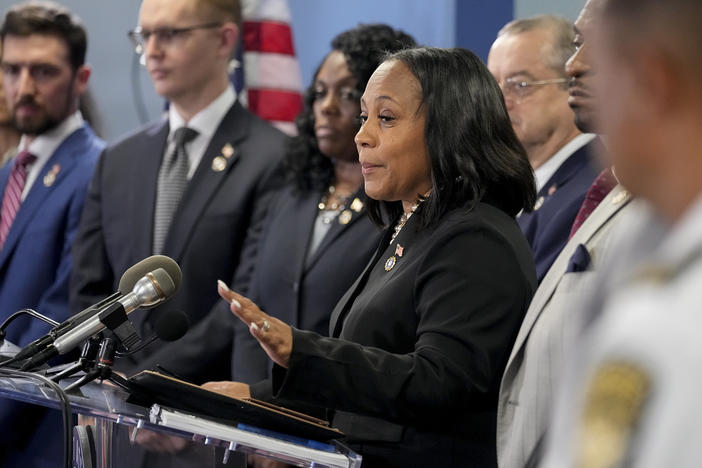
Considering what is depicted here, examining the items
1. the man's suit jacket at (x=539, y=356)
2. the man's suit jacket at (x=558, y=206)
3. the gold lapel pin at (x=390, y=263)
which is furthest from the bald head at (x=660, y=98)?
the man's suit jacket at (x=558, y=206)

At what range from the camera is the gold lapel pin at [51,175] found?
4605 millimetres

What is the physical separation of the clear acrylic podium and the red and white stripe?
3.15 meters

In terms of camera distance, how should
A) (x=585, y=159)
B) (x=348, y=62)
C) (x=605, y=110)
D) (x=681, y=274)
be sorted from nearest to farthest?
(x=681, y=274) < (x=605, y=110) < (x=585, y=159) < (x=348, y=62)

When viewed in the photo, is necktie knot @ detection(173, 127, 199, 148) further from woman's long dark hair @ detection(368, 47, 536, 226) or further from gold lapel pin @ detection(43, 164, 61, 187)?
woman's long dark hair @ detection(368, 47, 536, 226)

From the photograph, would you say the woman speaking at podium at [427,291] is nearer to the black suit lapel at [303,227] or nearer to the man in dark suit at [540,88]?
the black suit lapel at [303,227]

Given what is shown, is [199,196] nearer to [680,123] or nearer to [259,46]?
[259,46]

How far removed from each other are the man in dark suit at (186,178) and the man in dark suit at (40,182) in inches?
8.8

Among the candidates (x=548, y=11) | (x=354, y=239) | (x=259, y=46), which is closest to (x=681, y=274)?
(x=354, y=239)

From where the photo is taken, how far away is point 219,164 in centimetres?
417

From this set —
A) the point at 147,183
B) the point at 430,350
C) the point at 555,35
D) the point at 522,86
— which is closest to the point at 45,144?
the point at 147,183

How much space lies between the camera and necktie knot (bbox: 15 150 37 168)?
189 inches

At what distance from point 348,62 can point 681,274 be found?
3.28 meters

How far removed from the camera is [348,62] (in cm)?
403

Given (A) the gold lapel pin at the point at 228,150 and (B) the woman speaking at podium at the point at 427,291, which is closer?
(B) the woman speaking at podium at the point at 427,291
